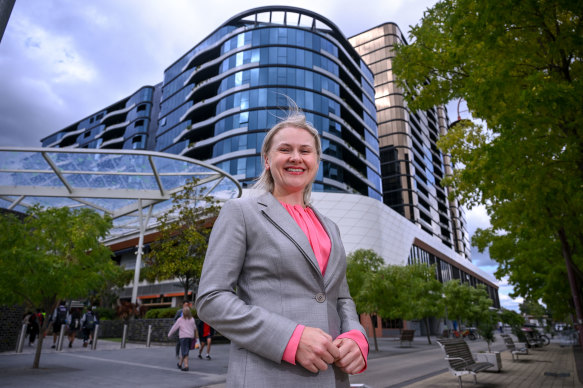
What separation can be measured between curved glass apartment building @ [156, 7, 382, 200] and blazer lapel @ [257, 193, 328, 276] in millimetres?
36069

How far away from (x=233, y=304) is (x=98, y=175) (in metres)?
23.1

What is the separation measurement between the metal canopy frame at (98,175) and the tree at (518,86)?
14.8 m

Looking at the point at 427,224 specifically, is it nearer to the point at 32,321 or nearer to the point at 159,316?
the point at 159,316

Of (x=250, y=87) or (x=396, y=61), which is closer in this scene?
(x=396, y=61)

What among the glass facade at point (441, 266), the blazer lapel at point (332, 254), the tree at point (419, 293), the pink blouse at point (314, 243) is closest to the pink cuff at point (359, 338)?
the pink blouse at point (314, 243)

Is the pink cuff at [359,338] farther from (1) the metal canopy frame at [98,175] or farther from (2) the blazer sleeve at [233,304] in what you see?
(1) the metal canopy frame at [98,175]

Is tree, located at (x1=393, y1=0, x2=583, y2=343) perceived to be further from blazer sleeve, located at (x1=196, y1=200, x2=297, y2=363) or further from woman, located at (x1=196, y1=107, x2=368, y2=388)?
blazer sleeve, located at (x1=196, y1=200, x2=297, y2=363)

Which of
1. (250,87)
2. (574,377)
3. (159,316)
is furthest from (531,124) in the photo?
(250,87)

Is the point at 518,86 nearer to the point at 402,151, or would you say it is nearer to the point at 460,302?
the point at 460,302

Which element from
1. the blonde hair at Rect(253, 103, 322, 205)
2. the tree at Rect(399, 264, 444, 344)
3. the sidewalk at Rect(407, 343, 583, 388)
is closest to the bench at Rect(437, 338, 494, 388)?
the sidewalk at Rect(407, 343, 583, 388)

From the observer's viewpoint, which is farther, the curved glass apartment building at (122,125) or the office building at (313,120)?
the curved glass apartment building at (122,125)

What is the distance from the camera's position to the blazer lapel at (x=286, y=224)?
4.83 ft

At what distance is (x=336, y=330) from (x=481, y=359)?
1192 cm

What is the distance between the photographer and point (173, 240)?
20516 mm
